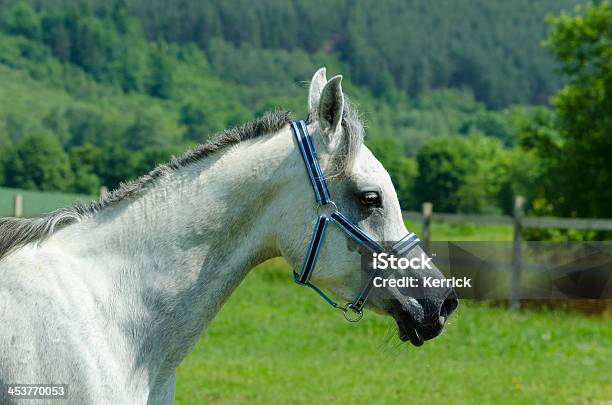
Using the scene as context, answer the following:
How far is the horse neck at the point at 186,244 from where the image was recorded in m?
2.72

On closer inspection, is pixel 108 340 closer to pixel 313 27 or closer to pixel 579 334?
pixel 579 334

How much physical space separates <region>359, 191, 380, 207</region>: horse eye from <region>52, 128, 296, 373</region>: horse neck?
26 centimetres

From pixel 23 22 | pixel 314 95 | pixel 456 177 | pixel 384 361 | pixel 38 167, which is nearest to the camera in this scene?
pixel 314 95

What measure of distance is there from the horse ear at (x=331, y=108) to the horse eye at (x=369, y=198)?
0.75ft

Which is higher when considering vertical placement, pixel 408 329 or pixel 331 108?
pixel 331 108

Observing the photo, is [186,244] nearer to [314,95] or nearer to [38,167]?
[314,95]

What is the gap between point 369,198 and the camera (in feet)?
8.90

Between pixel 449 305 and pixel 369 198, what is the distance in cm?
44

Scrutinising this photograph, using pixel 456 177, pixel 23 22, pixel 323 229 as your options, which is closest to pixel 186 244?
pixel 323 229

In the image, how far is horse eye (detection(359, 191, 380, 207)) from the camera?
2.71 meters

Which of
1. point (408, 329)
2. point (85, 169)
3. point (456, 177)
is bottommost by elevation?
point (456, 177)

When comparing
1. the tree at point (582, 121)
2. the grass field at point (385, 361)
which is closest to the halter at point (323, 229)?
the grass field at point (385, 361)

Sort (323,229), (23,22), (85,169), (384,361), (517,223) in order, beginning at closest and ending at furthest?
(323,229), (384,361), (517,223), (85,169), (23,22)

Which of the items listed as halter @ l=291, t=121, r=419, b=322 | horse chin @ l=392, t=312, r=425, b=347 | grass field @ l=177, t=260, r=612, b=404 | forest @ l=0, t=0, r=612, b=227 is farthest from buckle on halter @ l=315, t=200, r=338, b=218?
forest @ l=0, t=0, r=612, b=227
